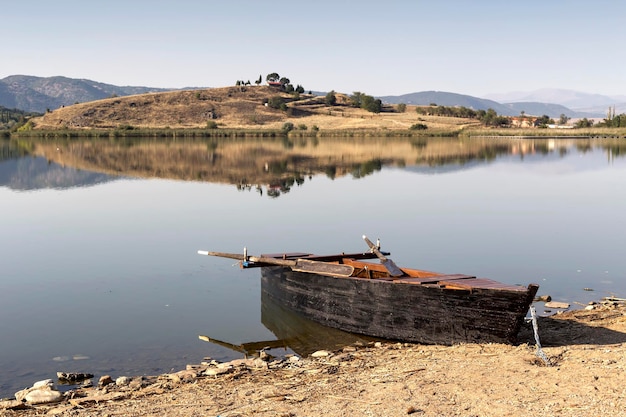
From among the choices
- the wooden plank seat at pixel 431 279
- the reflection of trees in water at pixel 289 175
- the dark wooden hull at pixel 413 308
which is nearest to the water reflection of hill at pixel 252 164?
the reflection of trees in water at pixel 289 175

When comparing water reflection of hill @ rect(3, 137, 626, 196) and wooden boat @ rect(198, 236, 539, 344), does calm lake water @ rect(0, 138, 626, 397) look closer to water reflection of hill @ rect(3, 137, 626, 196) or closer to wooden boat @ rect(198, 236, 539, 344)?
water reflection of hill @ rect(3, 137, 626, 196)

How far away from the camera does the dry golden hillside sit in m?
163

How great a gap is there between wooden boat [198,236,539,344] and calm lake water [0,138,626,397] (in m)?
1.57

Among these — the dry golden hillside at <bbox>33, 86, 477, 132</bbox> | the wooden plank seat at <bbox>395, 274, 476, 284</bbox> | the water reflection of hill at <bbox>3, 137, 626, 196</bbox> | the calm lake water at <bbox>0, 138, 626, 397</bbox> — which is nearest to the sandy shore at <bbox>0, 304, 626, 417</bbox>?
the wooden plank seat at <bbox>395, 274, 476, 284</bbox>

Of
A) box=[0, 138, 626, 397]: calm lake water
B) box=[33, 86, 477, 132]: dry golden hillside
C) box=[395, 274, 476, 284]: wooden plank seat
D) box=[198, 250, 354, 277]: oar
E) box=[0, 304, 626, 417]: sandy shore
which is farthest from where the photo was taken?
box=[33, 86, 477, 132]: dry golden hillside

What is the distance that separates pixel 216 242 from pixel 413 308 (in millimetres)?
13964

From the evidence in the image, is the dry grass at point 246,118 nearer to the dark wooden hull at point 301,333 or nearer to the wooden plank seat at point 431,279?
the dark wooden hull at point 301,333

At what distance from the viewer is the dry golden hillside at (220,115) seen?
163 m

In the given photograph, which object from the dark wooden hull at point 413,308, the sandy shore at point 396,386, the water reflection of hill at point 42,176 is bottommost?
the sandy shore at point 396,386

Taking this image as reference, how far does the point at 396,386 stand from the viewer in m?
11.6

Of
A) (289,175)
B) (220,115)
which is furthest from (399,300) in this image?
(220,115)

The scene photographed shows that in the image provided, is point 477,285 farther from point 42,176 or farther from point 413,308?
point 42,176

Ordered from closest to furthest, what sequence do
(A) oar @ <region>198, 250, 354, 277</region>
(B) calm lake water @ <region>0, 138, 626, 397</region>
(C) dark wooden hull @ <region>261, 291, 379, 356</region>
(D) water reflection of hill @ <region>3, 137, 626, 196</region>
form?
1. (C) dark wooden hull @ <region>261, 291, 379, 356</region>
2. (A) oar @ <region>198, 250, 354, 277</region>
3. (B) calm lake water @ <region>0, 138, 626, 397</region>
4. (D) water reflection of hill @ <region>3, 137, 626, 196</region>

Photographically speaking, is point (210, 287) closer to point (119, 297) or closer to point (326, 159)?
point (119, 297)
